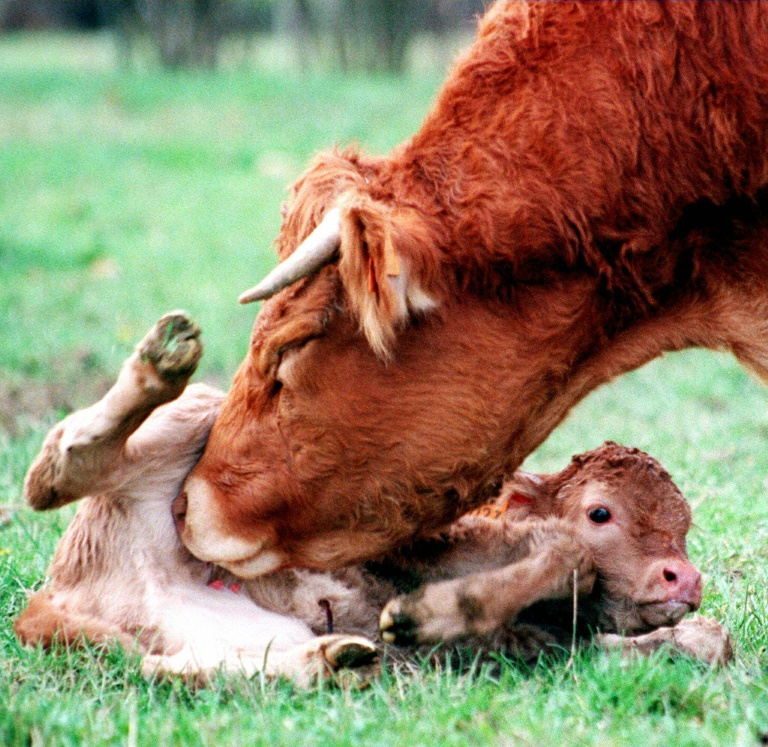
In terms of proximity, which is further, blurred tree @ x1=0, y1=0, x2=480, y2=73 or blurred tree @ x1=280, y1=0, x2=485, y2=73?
blurred tree @ x1=280, y1=0, x2=485, y2=73

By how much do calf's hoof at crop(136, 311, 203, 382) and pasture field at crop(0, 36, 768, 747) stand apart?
807mm

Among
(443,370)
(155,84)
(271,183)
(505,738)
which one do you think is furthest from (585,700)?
(155,84)

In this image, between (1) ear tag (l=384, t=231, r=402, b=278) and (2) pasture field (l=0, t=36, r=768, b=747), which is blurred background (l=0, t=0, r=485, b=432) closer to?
(2) pasture field (l=0, t=36, r=768, b=747)

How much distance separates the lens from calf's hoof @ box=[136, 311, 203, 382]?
338 cm

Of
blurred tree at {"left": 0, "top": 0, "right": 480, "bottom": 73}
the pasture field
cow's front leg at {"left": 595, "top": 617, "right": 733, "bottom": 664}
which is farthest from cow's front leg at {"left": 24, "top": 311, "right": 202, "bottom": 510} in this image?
blurred tree at {"left": 0, "top": 0, "right": 480, "bottom": 73}

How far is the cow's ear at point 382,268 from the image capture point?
3203 millimetres

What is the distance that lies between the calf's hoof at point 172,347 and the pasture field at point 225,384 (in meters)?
0.81

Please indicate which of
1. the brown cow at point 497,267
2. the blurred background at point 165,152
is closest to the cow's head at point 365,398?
the brown cow at point 497,267

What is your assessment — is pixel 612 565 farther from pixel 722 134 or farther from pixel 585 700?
pixel 722 134

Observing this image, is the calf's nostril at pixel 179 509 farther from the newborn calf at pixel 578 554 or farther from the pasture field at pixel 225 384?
the newborn calf at pixel 578 554

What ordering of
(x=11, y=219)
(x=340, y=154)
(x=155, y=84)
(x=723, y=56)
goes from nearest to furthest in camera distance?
(x=723, y=56) → (x=340, y=154) → (x=11, y=219) → (x=155, y=84)

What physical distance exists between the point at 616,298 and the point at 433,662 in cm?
113

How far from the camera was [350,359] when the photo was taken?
3.45m

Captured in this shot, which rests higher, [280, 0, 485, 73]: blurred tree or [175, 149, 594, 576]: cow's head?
[280, 0, 485, 73]: blurred tree
